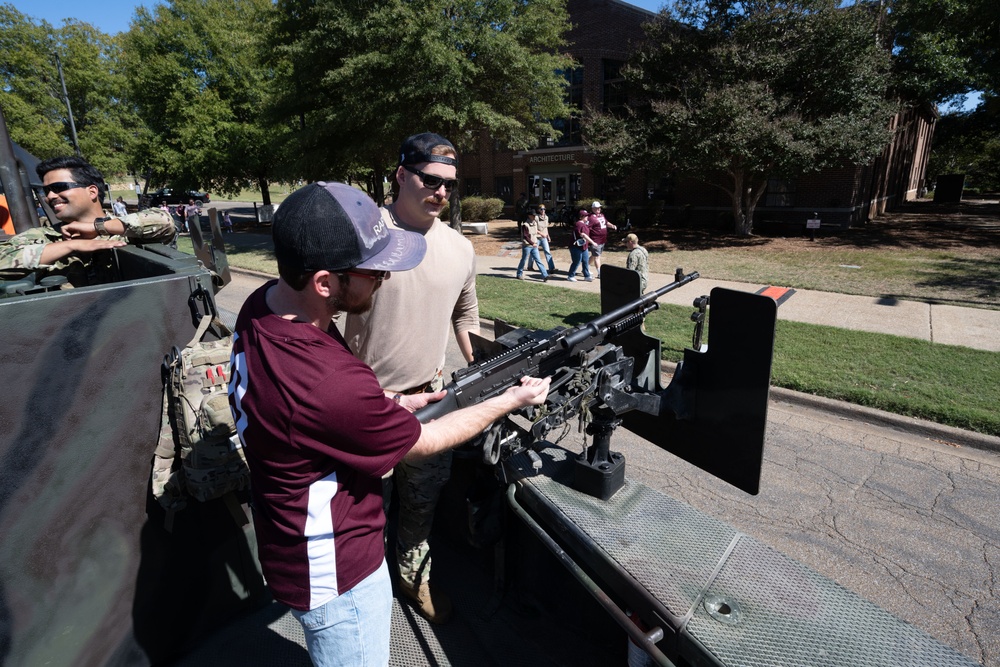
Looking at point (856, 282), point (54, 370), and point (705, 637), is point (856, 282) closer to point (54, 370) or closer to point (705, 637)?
point (705, 637)

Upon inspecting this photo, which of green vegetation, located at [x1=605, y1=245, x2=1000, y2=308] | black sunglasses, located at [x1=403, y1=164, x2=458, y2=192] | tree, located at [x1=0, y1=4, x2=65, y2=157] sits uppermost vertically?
tree, located at [x1=0, y1=4, x2=65, y2=157]

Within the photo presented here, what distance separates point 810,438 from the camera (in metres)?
4.90

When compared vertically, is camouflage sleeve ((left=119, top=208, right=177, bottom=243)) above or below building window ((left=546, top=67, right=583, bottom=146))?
below

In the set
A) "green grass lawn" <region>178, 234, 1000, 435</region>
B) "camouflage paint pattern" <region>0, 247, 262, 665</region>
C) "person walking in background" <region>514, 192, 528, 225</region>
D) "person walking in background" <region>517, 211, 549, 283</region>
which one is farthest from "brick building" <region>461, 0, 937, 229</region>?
"camouflage paint pattern" <region>0, 247, 262, 665</region>

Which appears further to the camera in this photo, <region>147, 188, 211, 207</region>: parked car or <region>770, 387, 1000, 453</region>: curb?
<region>147, 188, 211, 207</region>: parked car

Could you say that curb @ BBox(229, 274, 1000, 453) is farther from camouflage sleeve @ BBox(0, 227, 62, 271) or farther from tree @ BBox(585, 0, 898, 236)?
tree @ BBox(585, 0, 898, 236)

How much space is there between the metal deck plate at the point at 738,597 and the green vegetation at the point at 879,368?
4.40 m

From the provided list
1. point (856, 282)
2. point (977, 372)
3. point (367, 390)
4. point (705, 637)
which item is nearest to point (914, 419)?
point (977, 372)

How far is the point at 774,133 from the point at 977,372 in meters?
11.2

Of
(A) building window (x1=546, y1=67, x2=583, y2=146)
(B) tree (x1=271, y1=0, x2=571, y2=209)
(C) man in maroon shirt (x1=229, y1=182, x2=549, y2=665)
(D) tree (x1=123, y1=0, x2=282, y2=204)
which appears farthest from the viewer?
(A) building window (x1=546, y1=67, x2=583, y2=146)

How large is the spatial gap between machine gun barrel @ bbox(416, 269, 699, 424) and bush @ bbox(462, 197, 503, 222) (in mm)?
24884

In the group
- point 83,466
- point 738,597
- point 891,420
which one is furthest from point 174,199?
point 738,597

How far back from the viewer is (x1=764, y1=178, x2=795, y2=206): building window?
2144 centimetres

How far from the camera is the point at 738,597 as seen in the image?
1.65 m
